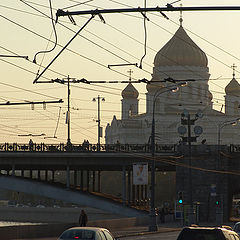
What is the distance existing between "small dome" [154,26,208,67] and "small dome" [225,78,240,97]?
9179 mm

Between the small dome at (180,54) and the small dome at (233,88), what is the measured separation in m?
9.18

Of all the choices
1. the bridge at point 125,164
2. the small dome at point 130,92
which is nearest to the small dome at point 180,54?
the small dome at point 130,92

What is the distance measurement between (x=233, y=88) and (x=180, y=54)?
1629 cm

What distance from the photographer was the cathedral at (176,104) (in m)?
176

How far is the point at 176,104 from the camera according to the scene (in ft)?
618

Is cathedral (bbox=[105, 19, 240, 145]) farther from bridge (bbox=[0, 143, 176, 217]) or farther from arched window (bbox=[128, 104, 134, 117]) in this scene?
bridge (bbox=[0, 143, 176, 217])

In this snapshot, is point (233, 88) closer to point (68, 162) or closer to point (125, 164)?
point (125, 164)

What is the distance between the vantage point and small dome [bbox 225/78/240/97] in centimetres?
18450

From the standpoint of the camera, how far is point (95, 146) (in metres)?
96.4

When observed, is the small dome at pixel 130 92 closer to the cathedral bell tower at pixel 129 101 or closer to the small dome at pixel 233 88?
the cathedral bell tower at pixel 129 101

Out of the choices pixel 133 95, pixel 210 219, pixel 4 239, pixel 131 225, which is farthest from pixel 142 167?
pixel 133 95

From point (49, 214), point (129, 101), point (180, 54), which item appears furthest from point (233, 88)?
point (49, 214)

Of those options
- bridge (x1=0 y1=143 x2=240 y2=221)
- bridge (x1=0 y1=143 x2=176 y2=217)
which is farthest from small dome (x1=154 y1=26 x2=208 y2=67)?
bridge (x1=0 y1=143 x2=240 y2=221)

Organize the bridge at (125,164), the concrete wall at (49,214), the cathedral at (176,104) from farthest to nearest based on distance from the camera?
the cathedral at (176,104), the concrete wall at (49,214), the bridge at (125,164)
